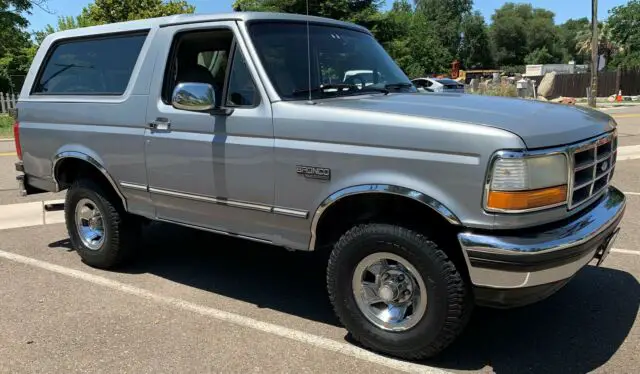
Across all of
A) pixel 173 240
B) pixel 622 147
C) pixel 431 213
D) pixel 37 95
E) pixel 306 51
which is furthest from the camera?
pixel 622 147

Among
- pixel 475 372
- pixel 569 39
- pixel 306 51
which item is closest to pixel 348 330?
pixel 475 372

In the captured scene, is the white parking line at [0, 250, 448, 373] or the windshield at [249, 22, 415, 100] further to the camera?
the windshield at [249, 22, 415, 100]

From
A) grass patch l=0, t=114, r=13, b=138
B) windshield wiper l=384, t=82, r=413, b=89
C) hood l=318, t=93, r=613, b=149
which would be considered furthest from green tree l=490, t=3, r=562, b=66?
hood l=318, t=93, r=613, b=149

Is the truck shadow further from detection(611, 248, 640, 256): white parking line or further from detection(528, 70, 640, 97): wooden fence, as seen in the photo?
detection(528, 70, 640, 97): wooden fence

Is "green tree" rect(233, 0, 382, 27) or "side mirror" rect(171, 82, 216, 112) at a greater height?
"green tree" rect(233, 0, 382, 27)

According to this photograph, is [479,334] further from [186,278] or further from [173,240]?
[173,240]

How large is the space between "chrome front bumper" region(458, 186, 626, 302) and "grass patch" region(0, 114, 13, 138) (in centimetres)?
1921

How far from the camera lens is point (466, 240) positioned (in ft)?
10.2

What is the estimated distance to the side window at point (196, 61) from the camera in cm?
445

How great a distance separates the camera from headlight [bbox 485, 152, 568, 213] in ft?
9.85

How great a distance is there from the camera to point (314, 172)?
366 cm

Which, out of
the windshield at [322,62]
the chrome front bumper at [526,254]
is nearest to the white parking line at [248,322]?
the chrome front bumper at [526,254]

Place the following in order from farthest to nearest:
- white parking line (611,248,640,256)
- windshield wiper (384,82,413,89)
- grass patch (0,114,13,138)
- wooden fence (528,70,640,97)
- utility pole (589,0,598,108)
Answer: wooden fence (528,70,640,97)
utility pole (589,0,598,108)
grass patch (0,114,13,138)
white parking line (611,248,640,256)
windshield wiper (384,82,413,89)

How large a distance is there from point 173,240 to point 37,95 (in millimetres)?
2030
